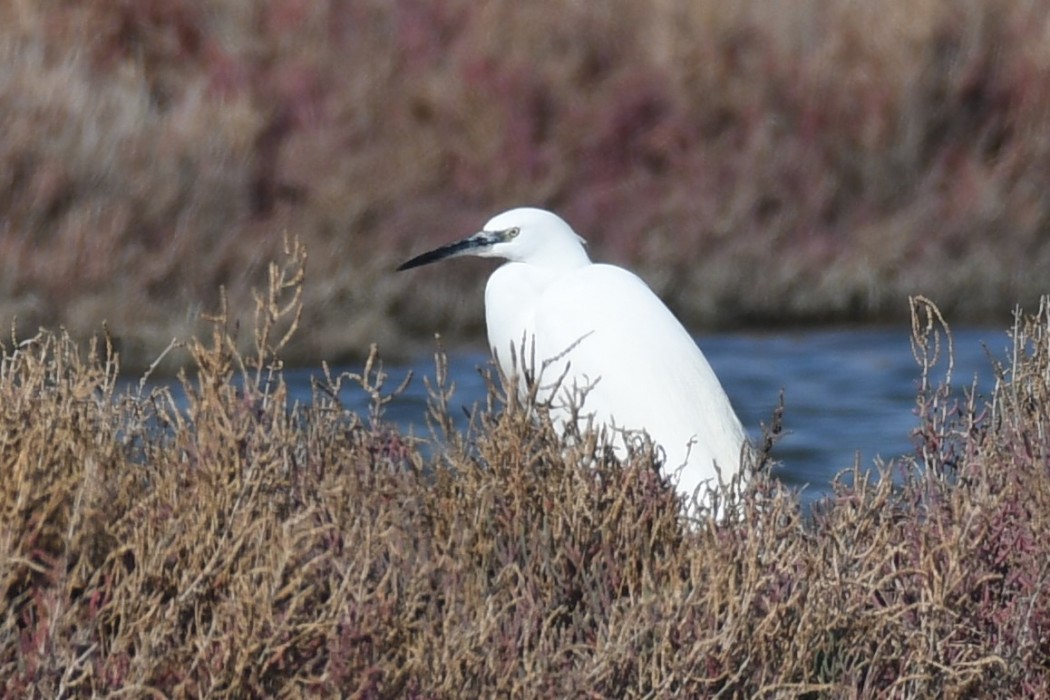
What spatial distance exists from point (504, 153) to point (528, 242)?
4.48 metres

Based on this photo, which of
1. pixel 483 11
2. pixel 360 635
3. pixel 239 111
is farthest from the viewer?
pixel 483 11

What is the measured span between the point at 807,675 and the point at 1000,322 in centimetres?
734

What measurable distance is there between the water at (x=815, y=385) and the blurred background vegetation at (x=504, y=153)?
0.21m

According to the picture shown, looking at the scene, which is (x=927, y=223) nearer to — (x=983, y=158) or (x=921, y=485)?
(x=983, y=158)

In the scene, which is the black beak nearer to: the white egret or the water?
the white egret

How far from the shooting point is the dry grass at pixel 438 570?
8.77 ft

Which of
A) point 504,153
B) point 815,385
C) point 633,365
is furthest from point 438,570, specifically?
point 504,153

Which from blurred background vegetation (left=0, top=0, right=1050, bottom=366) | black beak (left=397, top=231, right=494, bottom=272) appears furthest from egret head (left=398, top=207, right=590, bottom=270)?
blurred background vegetation (left=0, top=0, right=1050, bottom=366)

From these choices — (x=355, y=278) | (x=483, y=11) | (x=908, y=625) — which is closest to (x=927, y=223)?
(x=483, y=11)

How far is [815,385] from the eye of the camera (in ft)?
30.1

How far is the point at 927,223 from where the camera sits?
33.6ft

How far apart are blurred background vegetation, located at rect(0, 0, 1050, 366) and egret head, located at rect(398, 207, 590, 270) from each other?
3.26 m

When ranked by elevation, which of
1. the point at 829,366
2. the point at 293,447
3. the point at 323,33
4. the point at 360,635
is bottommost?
the point at 360,635

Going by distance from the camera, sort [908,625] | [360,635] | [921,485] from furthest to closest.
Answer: [921,485] → [908,625] → [360,635]
